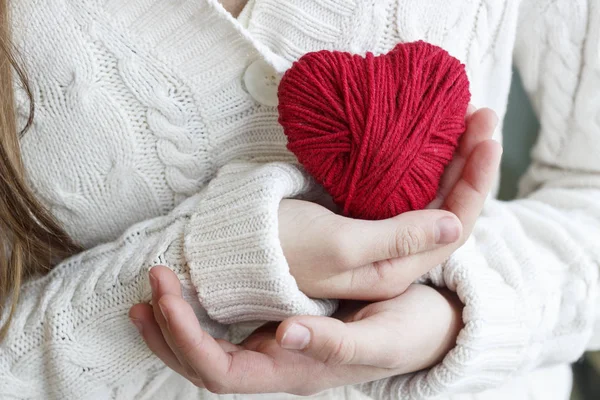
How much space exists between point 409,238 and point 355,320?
0.32 ft

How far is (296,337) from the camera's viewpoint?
41 centimetres

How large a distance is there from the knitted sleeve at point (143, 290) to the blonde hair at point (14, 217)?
3 centimetres

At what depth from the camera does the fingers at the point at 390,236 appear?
47 cm

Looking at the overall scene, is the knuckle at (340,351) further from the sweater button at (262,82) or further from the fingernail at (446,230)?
the sweater button at (262,82)

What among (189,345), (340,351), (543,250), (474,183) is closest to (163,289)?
→ (189,345)

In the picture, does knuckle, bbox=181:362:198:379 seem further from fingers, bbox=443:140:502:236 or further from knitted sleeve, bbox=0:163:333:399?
fingers, bbox=443:140:502:236

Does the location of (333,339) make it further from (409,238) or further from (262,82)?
(262,82)

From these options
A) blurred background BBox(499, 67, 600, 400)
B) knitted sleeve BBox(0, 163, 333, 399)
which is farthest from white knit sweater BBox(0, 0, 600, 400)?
blurred background BBox(499, 67, 600, 400)

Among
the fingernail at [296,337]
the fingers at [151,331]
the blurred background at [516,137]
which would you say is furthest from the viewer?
the blurred background at [516,137]

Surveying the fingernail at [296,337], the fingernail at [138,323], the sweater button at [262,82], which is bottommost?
the fingernail at [138,323]

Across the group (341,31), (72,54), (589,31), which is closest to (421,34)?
(341,31)

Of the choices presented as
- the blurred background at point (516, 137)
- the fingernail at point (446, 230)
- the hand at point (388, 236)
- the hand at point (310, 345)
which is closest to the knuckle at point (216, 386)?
the hand at point (310, 345)

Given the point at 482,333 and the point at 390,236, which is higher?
the point at 390,236

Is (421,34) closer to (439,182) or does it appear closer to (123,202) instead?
(439,182)
